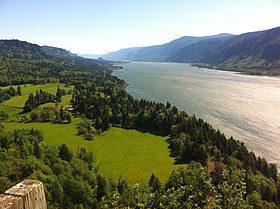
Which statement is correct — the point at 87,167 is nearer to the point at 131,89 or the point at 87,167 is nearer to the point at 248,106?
the point at 248,106

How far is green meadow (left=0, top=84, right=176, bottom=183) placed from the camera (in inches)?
2318

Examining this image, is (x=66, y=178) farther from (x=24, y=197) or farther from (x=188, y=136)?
(x=24, y=197)

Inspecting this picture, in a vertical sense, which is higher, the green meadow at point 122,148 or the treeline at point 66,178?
the treeline at point 66,178

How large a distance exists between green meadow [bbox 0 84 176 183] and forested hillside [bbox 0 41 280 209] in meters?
2.86

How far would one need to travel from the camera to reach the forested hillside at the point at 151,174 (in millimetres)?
10578

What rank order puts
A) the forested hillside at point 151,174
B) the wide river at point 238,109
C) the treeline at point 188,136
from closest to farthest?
the forested hillside at point 151,174 < the treeline at point 188,136 < the wide river at point 238,109

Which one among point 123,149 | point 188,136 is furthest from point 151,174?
point 188,136

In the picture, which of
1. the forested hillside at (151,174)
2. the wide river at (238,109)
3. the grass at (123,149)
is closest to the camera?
the forested hillside at (151,174)

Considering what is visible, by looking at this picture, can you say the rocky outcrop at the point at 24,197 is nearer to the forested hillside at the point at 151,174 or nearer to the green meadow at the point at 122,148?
the forested hillside at the point at 151,174

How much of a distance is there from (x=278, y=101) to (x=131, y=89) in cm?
8097

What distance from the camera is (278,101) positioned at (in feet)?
357

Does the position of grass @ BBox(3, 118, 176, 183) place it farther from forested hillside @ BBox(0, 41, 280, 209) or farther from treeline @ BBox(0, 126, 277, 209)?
treeline @ BBox(0, 126, 277, 209)

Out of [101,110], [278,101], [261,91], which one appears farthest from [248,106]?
[101,110]

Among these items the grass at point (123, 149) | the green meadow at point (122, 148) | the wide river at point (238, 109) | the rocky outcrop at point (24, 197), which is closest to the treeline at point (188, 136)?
the green meadow at point (122, 148)
